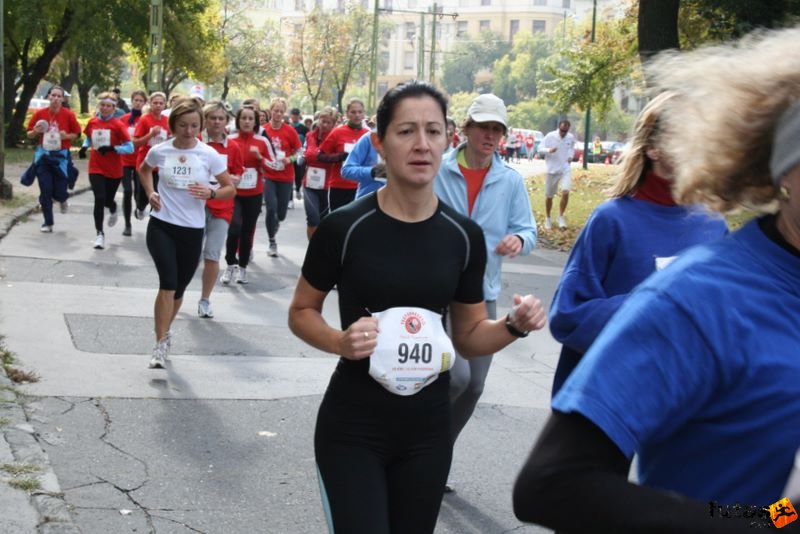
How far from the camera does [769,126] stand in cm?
181

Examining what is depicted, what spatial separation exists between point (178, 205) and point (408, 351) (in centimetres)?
547

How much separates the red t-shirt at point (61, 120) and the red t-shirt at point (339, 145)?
4.46 meters

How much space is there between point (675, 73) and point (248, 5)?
89240 mm

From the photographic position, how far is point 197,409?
757 cm

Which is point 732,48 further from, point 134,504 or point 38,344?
point 38,344

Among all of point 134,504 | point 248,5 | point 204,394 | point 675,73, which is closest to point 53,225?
point 204,394

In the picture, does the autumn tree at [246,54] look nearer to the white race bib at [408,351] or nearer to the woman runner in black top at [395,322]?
the woman runner in black top at [395,322]

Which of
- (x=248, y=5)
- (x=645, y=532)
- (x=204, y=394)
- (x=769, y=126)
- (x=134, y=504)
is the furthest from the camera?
(x=248, y=5)

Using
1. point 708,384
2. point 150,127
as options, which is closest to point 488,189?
point 708,384

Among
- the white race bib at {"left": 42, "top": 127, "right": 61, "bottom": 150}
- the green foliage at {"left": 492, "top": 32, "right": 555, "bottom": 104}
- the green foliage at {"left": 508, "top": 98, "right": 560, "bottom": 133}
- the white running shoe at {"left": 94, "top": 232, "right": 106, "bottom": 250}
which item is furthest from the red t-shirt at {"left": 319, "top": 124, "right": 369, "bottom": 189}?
the green foliage at {"left": 492, "top": 32, "right": 555, "bottom": 104}

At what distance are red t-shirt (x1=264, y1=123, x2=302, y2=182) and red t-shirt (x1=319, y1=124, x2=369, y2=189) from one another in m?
1.11

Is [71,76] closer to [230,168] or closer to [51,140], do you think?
[51,140]

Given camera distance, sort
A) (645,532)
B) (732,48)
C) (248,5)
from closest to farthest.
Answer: (645,532) < (732,48) < (248,5)

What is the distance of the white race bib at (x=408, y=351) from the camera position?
3.61 m
